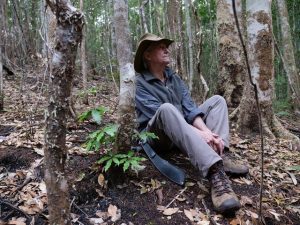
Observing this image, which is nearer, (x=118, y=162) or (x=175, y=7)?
(x=118, y=162)

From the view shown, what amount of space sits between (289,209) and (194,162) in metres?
0.93

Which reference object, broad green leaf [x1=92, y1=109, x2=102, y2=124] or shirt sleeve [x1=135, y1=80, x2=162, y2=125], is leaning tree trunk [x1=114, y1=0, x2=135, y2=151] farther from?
shirt sleeve [x1=135, y1=80, x2=162, y2=125]

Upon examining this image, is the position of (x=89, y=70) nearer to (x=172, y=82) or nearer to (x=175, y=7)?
(x=175, y=7)

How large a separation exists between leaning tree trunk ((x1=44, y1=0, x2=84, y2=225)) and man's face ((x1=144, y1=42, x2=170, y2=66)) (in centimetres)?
190

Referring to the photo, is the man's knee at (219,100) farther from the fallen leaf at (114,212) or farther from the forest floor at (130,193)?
the fallen leaf at (114,212)

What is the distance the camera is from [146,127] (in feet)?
11.5

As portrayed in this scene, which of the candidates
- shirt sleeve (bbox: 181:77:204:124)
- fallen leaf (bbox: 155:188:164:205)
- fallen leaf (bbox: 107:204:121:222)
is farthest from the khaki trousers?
fallen leaf (bbox: 107:204:121:222)

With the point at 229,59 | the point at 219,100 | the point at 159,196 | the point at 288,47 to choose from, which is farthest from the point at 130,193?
the point at 288,47

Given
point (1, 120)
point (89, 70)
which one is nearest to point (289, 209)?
point (1, 120)

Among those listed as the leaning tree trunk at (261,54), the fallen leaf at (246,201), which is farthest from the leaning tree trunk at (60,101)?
the leaning tree trunk at (261,54)

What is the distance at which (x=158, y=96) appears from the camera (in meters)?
3.72

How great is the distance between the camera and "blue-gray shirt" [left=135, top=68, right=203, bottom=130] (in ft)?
11.8

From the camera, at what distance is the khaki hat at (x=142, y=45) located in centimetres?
371

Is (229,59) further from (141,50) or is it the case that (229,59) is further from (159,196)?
(159,196)
